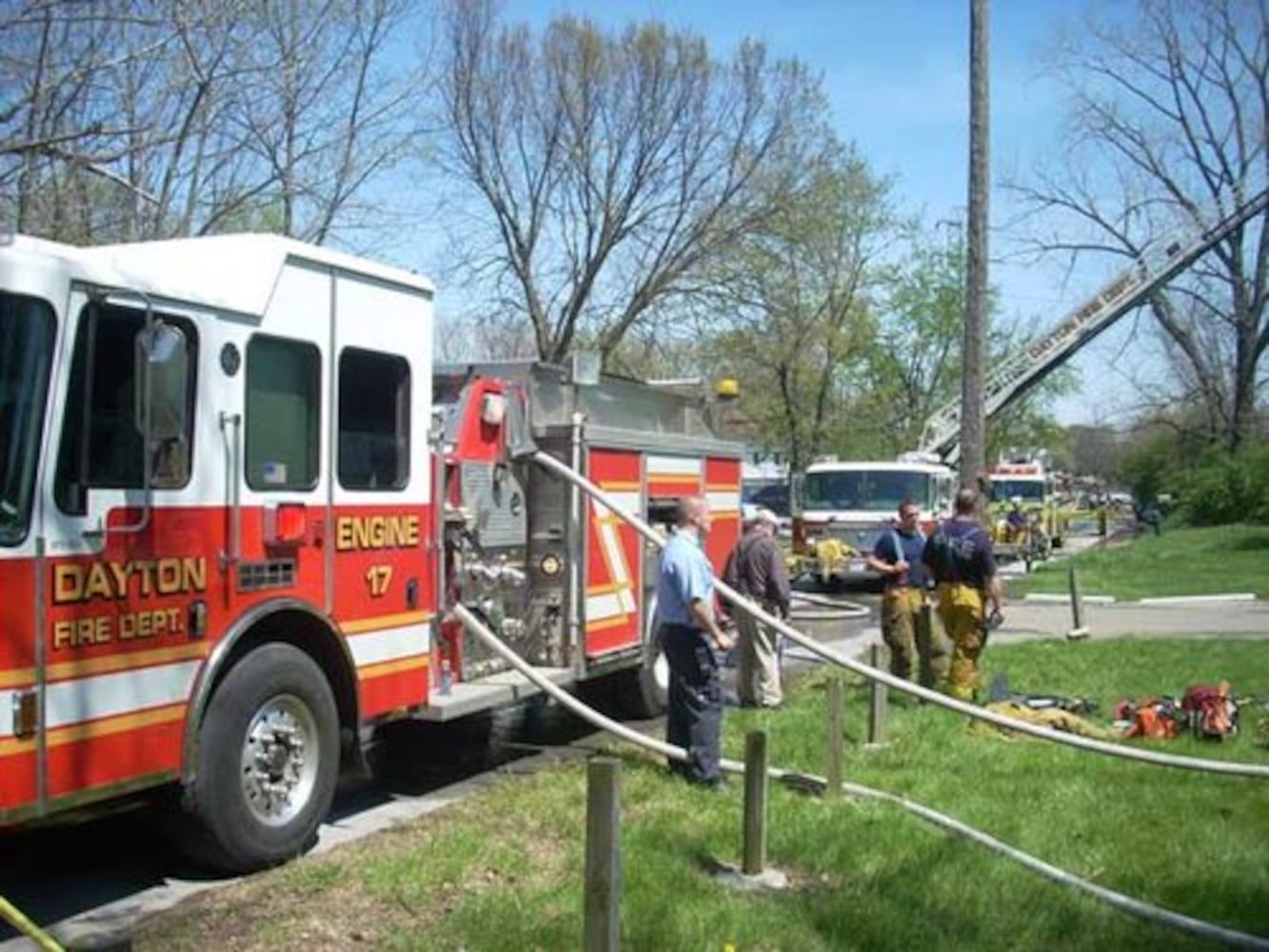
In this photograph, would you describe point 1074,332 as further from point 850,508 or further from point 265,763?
point 265,763

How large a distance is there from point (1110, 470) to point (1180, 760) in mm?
123414

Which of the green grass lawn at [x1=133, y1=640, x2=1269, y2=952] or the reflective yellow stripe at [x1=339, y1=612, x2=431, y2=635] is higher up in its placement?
the reflective yellow stripe at [x1=339, y1=612, x2=431, y2=635]

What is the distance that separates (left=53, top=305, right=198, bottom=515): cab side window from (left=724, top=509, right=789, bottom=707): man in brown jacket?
5.92m

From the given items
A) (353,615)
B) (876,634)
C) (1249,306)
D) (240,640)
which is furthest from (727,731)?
(1249,306)

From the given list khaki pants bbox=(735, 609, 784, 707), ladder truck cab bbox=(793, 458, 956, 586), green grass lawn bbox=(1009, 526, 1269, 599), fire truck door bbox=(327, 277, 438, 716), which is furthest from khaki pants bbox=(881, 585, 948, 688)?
ladder truck cab bbox=(793, 458, 956, 586)

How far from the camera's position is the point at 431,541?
7766 millimetres

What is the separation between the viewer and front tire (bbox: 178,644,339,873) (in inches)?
237

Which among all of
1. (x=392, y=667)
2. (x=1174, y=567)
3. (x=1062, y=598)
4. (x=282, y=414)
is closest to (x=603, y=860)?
(x=282, y=414)

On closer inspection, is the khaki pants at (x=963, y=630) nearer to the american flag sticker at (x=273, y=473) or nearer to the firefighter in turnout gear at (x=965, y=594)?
the firefighter in turnout gear at (x=965, y=594)

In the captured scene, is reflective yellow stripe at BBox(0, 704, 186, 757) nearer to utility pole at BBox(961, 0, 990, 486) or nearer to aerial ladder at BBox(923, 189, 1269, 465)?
utility pole at BBox(961, 0, 990, 486)

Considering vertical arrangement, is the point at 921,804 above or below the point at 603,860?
below

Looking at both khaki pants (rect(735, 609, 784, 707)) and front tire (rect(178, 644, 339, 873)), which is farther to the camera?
khaki pants (rect(735, 609, 784, 707))

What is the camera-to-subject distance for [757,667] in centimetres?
1095

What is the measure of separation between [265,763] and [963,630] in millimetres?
5827
